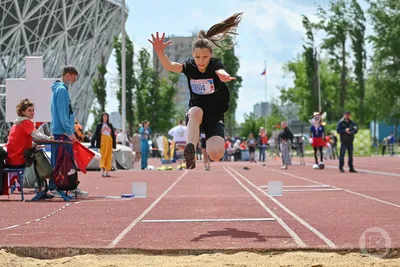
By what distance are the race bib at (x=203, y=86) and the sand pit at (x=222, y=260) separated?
289cm

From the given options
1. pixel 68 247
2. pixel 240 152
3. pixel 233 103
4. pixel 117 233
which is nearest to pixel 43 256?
pixel 68 247

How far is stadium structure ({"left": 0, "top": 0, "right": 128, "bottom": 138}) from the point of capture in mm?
55500

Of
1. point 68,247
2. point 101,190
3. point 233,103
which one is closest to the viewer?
point 68,247

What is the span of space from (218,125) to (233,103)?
5885cm

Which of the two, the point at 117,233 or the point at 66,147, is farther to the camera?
the point at 66,147

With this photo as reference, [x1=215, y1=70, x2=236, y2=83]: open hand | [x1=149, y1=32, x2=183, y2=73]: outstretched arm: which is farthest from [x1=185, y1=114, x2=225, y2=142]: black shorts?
[x1=215, y1=70, x2=236, y2=83]: open hand

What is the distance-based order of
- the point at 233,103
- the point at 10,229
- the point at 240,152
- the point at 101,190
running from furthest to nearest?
the point at 233,103 → the point at 240,152 → the point at 101,190 → the point at 10,229

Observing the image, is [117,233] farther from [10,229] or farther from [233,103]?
[233,103]

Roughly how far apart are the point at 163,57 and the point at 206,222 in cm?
213

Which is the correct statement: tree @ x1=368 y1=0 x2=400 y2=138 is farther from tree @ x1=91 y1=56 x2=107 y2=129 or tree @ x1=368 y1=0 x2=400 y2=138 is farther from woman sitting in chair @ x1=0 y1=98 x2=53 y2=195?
woman sitting in chair @ x1=0 y1=98 x2=53 y2=195

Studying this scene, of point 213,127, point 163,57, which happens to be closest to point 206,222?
point 213,127

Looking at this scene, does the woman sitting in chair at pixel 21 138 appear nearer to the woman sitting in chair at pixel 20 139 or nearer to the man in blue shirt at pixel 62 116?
the woman sitting in chair at pixel 20 139

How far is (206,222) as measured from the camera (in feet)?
27.6

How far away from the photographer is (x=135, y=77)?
199 ft
